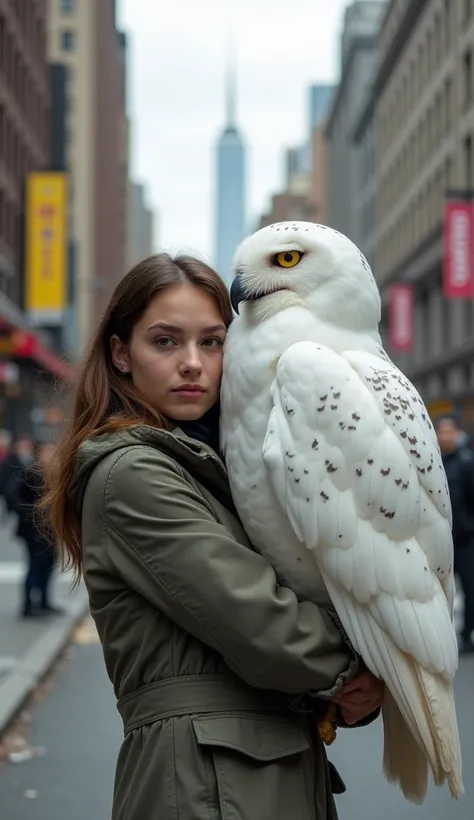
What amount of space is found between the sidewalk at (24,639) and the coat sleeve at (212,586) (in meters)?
3.06

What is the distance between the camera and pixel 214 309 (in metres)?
2.35

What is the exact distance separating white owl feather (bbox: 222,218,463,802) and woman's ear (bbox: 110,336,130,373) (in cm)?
24

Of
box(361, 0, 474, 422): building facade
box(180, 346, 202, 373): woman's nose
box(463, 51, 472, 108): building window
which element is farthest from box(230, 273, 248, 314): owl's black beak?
box(463, 51, 472, 108): building window

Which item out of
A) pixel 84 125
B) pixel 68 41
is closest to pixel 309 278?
pixel 84 125

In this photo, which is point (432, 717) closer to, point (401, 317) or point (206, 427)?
point (206, 427)

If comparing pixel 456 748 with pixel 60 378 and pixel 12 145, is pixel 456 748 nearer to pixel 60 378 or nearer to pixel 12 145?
pixel 60 378

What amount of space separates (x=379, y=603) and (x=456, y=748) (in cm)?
33

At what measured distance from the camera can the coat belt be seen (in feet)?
6.68

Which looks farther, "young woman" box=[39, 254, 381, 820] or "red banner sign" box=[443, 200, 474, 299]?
"red banner sign" box=[443, 200, 474, 299]

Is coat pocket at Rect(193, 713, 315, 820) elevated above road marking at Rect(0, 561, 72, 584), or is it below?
above

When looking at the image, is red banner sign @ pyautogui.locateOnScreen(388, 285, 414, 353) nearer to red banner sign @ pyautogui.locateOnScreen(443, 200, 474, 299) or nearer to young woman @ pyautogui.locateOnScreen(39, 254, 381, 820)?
red banner sign @ pyautogui.locateOnScreen(443, 200, 474, 299)

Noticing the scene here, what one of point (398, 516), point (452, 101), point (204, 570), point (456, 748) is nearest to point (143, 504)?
point (204, 570)

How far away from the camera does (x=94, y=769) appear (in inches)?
230

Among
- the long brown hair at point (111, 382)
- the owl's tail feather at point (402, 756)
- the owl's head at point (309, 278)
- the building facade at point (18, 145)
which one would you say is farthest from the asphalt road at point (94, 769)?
the building facade at point (18, 145)
